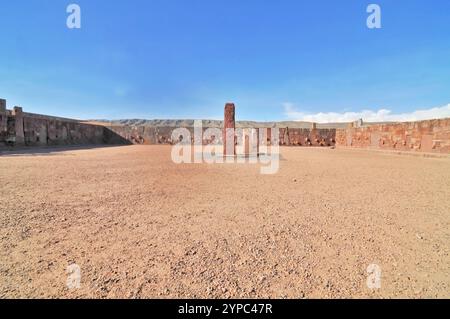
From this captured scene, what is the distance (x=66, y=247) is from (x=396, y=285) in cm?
268

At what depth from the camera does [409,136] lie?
43.4 ft

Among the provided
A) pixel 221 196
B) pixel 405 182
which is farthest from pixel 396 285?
pixel 405 182

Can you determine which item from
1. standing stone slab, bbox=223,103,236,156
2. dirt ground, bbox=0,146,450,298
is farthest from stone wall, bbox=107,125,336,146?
dirt ground, bbox=0,146,450,298

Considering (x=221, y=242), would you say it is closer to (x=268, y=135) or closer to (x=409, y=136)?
(x=409, y=136)

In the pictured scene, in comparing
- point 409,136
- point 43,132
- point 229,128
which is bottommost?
point 409,136

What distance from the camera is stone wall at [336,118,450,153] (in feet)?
37.2

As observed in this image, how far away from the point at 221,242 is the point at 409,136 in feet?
50.5

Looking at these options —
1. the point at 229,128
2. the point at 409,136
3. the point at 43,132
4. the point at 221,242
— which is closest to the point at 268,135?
the point at 409,136

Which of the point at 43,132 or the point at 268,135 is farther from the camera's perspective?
the point at 268,135

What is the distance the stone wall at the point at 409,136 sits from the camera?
37.2ft

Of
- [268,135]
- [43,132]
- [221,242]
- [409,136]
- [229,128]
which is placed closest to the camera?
[221,242]

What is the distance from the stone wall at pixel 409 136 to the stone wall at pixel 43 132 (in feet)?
74.4

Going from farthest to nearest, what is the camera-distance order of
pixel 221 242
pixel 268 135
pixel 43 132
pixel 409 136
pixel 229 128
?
pixel 268 135, pixel 43 132, pixel 409 136, pixel 229 128, pixel 221 242
